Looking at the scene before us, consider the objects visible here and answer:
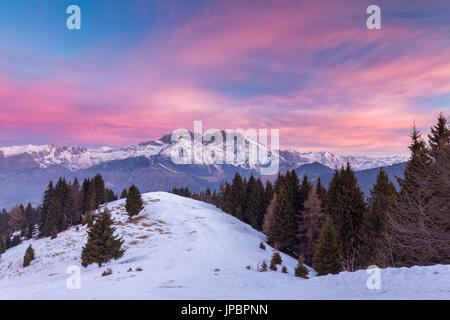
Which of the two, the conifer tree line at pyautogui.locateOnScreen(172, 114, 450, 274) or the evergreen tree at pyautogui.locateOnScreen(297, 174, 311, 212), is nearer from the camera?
the conifer tree line at pyautogui.locateOnScreen(172, 114, 450, 274)

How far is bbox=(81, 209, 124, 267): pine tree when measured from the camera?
25250 mm

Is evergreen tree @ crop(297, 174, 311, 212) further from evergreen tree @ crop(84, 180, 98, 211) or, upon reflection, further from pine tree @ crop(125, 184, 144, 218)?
evergreen tree @ crop(84, 180, 98, 211)

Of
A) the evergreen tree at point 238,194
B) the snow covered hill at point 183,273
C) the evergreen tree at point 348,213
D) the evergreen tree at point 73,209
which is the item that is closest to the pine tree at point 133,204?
the snow covered hill at point 183,273

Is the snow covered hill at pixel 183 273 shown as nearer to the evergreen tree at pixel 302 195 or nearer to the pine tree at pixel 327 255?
the pine tree at pixel 327 255

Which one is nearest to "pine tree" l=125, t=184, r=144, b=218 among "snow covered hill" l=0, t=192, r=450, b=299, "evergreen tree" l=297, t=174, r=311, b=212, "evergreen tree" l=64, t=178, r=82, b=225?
"snow covered hill" l=0, t=192, r=450, b=299

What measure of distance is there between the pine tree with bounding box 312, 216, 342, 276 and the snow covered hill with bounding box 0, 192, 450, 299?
8.93ft

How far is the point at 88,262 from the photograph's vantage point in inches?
1004

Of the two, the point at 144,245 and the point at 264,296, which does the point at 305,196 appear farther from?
the point at 264,296

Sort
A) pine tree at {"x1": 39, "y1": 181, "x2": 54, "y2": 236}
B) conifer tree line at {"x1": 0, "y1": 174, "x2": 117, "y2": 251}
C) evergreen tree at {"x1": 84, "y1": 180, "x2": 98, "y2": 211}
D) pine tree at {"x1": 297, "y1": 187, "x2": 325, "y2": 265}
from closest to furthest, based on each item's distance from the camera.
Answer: pine tree at {"x1": 297, "y1": 187, "x2": 325, "y2": 265}, conifer tree line at {"x1": 0, "y1": 174, "x2": 117, "y2": 251}, evergreen tree at {"x1": 84, "y1": 180, "x2": 98, "y2": 211}, pine tree at {"x1": 39, "y1": 181, "x2": 54, "y2": 236}

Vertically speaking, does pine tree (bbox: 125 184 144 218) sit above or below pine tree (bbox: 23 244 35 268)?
above

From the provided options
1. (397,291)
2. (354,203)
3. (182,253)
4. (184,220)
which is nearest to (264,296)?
(397,291)

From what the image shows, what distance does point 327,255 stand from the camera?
23406 mm

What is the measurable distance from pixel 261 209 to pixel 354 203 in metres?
26.8

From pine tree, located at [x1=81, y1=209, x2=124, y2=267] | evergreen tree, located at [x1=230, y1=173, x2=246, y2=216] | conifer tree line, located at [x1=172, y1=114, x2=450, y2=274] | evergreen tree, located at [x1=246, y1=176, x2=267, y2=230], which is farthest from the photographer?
evergreen tree, located at [x1=230, y1=173, x2=246, y2=216]
